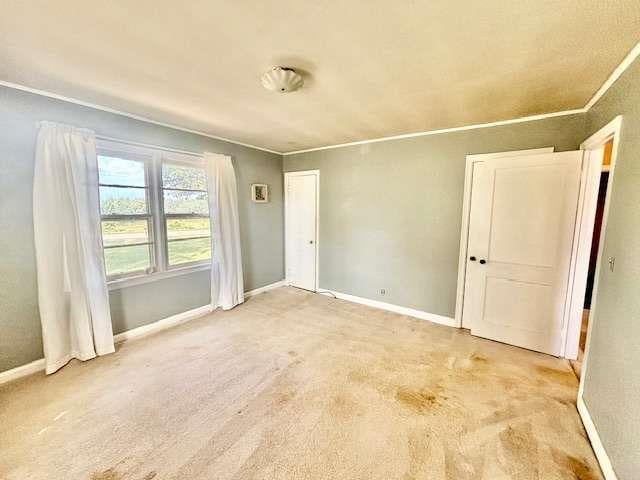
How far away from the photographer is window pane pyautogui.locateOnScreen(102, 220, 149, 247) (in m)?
2.62

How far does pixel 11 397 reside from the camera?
1918mm

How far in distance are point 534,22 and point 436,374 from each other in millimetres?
2438

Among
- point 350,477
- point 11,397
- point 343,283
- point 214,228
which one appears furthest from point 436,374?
point 11,397

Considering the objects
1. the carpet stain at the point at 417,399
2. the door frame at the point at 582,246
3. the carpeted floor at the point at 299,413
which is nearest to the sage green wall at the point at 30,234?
the carpeted floor at the point at 299,413

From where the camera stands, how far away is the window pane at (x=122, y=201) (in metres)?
2.59

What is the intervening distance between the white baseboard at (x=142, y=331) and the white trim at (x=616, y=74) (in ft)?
14.2

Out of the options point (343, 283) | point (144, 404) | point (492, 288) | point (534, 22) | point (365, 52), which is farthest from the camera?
point (343, 283)

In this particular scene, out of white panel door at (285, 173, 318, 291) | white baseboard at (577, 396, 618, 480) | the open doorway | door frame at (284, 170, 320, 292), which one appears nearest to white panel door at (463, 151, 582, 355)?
the open doorway

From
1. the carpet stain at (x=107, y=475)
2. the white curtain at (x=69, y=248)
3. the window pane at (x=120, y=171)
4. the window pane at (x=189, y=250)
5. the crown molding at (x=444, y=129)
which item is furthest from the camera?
the window pane at (x=189, y=250)

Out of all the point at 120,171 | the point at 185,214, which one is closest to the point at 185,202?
the point at 185,214

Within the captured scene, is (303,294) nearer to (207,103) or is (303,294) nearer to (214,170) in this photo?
(214,170)

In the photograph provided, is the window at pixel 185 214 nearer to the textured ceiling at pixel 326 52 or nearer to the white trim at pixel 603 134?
the textured ceiling at pixel 326 52

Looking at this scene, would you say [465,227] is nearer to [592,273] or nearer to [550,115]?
[550,115]

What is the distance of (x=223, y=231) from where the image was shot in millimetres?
3451
